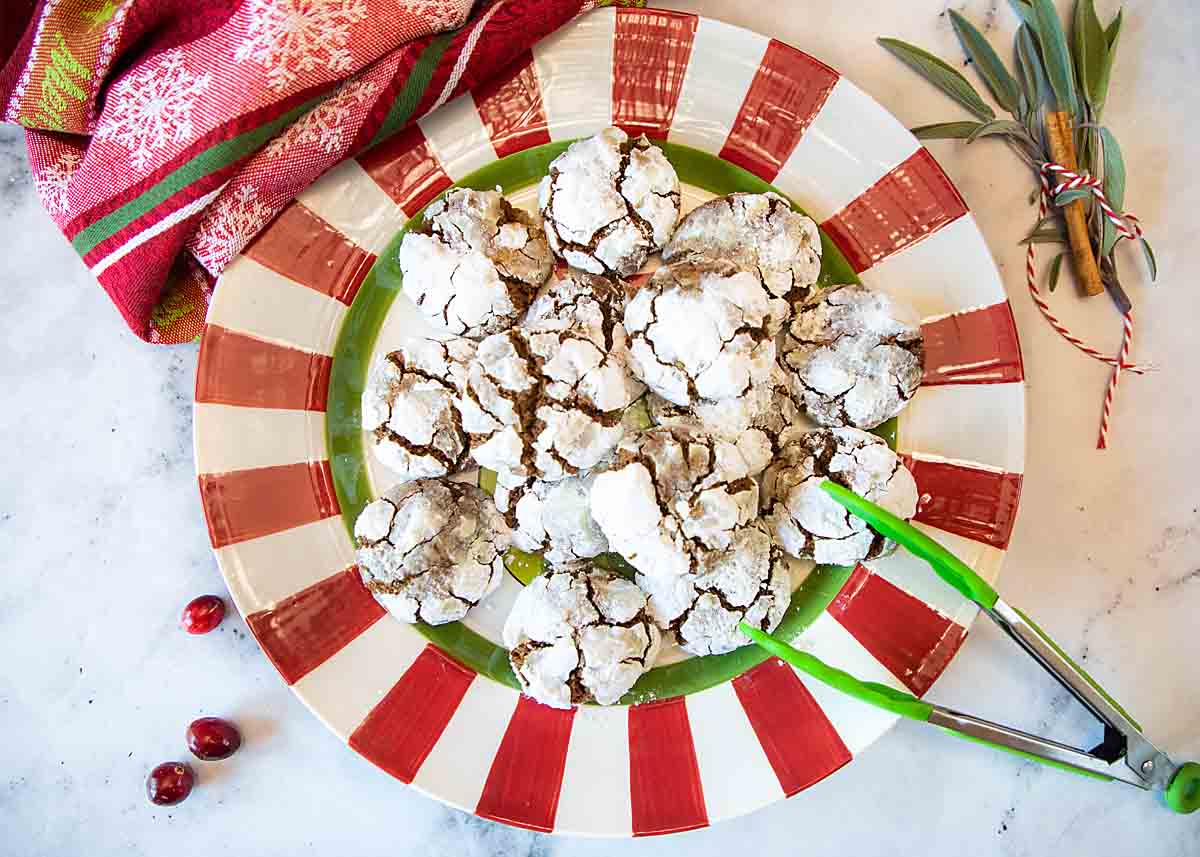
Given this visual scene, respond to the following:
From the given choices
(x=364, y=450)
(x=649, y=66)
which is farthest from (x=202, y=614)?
(x=649, y=66)

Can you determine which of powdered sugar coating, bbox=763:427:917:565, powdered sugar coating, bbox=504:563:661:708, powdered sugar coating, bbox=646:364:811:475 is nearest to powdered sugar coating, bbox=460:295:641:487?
powdered sugar coating, bbox=646:364:811:475

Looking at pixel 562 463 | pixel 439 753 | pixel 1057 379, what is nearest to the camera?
pixel 562 463

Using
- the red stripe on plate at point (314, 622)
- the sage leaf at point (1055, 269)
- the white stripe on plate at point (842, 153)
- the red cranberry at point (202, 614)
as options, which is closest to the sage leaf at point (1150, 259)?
the sage leaf at point (1055, 269)

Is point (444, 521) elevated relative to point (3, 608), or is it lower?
elevated

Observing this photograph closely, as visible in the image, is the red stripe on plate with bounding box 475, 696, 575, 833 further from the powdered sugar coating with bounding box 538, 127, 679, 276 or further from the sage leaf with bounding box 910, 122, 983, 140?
the sage leaf with bounding box 910, 122, 983, 140

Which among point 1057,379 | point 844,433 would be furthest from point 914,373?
point 1057,379

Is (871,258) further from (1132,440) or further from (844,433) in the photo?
(1132,440)
